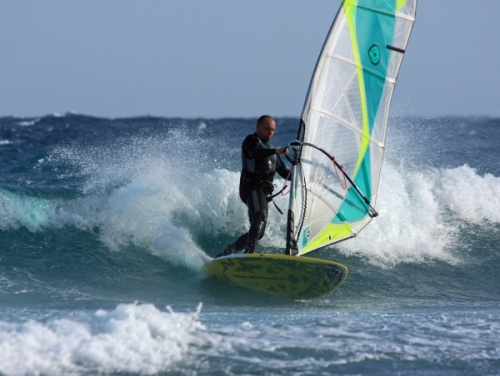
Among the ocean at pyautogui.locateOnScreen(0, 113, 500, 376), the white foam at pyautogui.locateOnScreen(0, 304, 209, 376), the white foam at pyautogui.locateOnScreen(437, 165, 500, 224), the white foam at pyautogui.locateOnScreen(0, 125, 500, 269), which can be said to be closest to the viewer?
the white foam at pyautogui.locateOnScreen(0, 304, 209, 376)

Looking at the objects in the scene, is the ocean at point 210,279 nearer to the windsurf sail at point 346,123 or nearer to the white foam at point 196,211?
the white foam at point 196,211

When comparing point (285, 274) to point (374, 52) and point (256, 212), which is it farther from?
point (374, 52)

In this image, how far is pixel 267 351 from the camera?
17.4ft

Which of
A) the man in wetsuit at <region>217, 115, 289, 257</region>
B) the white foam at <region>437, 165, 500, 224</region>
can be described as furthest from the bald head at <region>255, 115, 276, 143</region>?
the white foam at <region>437, 165, 500, 224</region>

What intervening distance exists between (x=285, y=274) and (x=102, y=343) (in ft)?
8.11

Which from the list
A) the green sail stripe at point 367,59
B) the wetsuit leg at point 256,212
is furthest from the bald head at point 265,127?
the green sail stripe at point 367,59

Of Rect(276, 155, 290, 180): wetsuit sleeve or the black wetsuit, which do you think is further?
Rect(276, 155, 290, 180): wetsuit sleeve

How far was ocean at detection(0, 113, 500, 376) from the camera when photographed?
514cm

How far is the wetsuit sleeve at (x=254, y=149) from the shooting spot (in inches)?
277

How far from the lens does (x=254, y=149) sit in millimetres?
7074

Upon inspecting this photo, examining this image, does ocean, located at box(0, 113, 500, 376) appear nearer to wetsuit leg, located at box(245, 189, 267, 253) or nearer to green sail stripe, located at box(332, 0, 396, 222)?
wetsuit leg, located at box(245, 189, 267, 253)

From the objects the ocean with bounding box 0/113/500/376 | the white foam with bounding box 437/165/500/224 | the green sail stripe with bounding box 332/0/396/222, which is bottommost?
the ocean with bounding box 0/113/500/376

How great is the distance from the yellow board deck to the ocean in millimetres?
146

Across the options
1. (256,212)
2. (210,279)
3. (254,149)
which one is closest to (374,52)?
(254,149)
